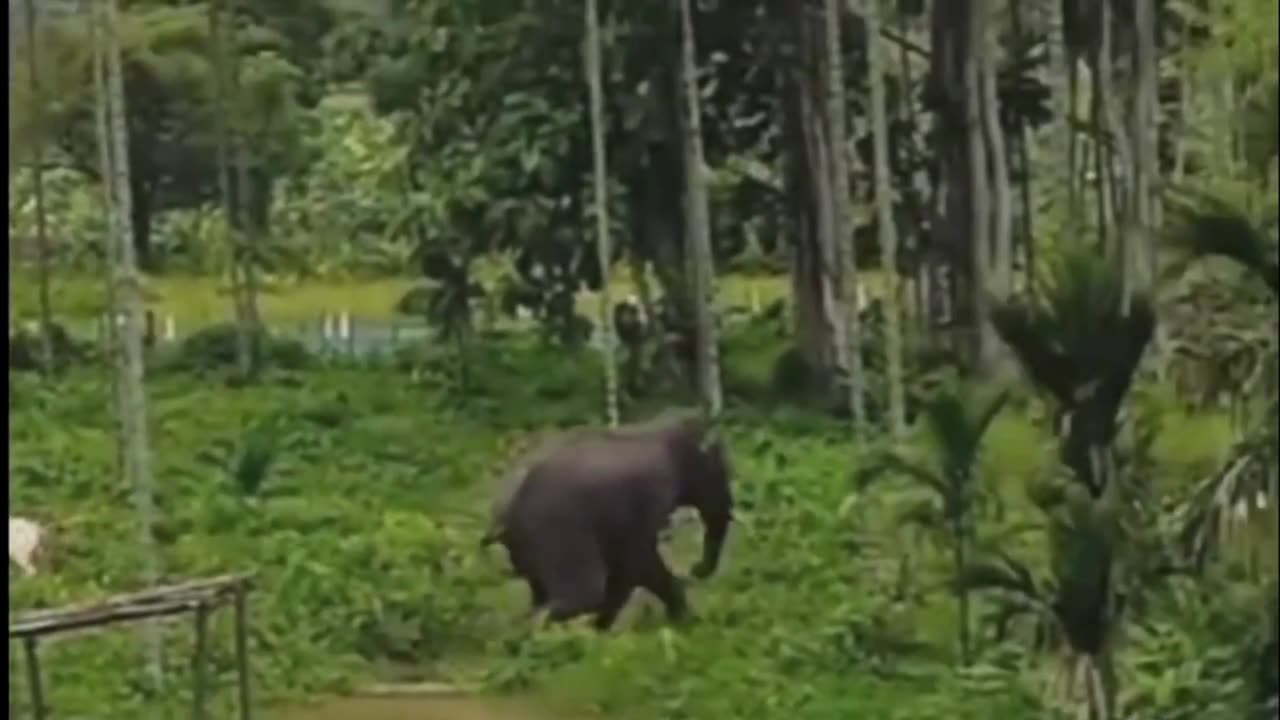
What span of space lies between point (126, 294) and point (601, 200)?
36 centimetres

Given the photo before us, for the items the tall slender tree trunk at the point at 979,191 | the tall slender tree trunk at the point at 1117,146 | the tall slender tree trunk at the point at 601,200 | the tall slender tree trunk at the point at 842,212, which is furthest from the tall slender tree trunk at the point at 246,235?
the tall slender tree trunk at the point at 1117,146

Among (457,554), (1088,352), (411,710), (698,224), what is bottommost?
(411,710)

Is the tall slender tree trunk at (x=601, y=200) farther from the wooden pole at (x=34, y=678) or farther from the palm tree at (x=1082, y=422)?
the wooden pole at (x=34, y=678)

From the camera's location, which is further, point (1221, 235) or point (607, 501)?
point (607, 501)

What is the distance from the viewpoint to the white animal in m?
2.34

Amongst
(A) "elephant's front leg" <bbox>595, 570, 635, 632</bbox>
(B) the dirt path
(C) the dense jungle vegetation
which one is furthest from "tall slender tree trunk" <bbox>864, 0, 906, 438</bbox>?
(B) the dirt path

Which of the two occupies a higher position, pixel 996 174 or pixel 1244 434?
pixel 996 174

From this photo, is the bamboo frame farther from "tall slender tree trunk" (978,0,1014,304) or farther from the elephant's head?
"tall slender tree trunk" (978,0,1014,304)

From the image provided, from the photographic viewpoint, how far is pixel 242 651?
2375 millimetres

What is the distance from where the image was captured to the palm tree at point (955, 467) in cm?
237

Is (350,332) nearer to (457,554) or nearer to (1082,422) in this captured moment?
(457,554)

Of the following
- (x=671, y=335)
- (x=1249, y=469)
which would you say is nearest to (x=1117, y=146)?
(x=1249, y=469)

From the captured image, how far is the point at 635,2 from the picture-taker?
2402 mm

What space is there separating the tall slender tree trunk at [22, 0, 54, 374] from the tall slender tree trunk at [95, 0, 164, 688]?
0.16 feet
